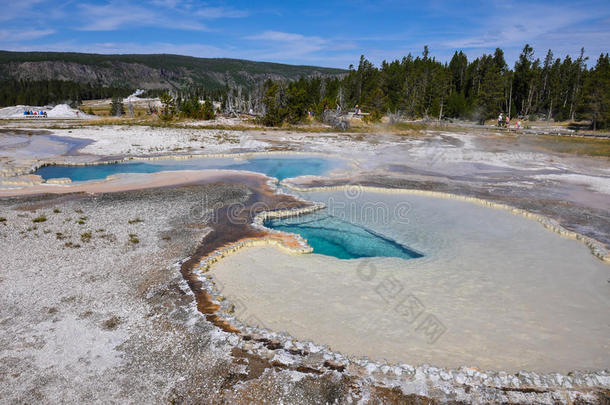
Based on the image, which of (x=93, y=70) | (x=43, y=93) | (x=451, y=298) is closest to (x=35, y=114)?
A: (x=43, y=93)

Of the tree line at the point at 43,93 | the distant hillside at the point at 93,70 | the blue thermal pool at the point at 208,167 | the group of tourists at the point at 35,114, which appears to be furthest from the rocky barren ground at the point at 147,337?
Result: the distant hillside at the point at 93,70

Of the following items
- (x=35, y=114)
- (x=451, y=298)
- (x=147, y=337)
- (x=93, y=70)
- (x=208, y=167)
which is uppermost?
(x=93, y=70)

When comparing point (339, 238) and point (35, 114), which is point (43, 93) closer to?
point (35, 114)

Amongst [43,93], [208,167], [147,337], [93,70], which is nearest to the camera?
[147,337]

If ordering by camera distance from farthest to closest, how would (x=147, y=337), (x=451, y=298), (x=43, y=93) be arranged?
(x=43, y=93) → (x=451, y=298) → (x=147, y=337)

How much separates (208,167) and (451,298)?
18.2m

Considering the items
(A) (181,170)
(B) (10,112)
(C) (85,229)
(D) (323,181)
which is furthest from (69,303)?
(B) (10,112)

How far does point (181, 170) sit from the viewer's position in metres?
21.8

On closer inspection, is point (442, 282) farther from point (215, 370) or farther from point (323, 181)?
point (323, 181)

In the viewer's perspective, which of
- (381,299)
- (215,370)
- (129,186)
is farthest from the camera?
(129,186)

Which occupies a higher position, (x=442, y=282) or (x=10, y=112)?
(x=10, y=112)

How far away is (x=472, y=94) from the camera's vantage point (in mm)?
64562

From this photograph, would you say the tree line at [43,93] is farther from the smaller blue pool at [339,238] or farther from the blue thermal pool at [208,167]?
the smaller blue pool at [339,238]

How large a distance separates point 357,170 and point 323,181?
3.47 meters
